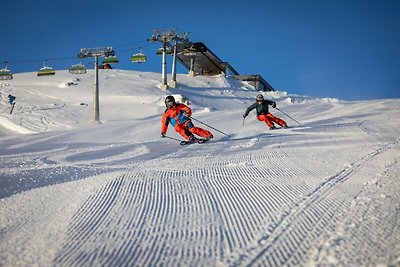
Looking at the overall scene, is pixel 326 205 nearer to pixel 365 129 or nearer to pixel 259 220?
pixel 259 220

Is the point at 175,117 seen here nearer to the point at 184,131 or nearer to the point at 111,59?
the point at 184,131

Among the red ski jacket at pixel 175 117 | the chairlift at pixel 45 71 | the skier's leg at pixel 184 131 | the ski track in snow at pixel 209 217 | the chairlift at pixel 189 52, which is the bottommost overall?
the ski track in snow at pixel 209 217

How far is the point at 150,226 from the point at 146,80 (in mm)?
34095

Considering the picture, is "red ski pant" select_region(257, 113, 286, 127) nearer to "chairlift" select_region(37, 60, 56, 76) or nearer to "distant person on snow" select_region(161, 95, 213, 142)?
"distant person on snow" select_region(161, 95, 213, 142)

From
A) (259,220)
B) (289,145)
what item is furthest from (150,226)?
(289,145)

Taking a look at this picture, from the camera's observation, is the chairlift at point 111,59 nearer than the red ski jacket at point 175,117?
No

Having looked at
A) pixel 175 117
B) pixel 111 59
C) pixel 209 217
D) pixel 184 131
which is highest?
pixel 111 59

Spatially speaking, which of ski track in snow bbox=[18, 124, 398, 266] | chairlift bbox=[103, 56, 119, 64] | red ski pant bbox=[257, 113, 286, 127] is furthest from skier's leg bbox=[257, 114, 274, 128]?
chairlift bbox=[103, 56, 119, 64]

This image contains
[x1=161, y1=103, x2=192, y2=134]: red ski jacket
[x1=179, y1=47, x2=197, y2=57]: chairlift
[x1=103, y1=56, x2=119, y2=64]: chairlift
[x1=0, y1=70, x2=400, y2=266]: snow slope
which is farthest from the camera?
[x1=179, y1=47, x2=197, y2=57]: chairlift

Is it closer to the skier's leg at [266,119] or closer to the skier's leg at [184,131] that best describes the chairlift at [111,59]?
the skier's leg at [266,119]

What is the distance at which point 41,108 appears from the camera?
23156 mm

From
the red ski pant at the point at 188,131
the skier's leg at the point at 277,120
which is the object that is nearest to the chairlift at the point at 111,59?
→ the skier's leg at the point at 277,120

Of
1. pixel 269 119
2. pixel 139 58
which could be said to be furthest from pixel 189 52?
pixel 269 119

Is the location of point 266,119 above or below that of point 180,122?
above
